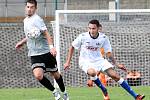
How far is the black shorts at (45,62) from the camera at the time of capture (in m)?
9.42

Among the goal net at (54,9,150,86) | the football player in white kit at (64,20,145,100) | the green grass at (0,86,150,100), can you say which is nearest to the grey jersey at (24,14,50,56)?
the football player in white kit at (64,20,145,100)

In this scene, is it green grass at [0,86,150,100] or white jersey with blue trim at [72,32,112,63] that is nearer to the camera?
white jersey with blue trim at [72,32,112,63]

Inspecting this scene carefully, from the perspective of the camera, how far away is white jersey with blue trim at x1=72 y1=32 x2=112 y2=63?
10.5 meters

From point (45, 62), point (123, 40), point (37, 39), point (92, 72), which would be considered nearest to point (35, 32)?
point (37, 39)

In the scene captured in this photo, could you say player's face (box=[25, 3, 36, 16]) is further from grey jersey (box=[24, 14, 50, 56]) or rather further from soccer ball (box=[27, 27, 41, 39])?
soccer ball (box=[27, 27, 41, 39])

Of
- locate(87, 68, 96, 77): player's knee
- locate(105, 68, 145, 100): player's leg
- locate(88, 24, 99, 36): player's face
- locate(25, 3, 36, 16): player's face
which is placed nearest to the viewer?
locate(25, 3, 36, 16): player's face

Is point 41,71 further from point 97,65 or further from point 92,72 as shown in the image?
point 97,65

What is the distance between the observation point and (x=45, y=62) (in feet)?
31.2

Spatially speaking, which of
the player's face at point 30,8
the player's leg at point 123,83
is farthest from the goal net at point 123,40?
the player's face at point 30,8

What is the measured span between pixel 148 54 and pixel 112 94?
400 centimetres

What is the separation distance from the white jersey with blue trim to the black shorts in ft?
3.61

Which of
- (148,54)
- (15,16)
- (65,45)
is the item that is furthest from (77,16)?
(15,16)

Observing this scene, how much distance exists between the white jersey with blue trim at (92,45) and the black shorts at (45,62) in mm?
1099

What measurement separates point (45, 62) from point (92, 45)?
1368mm
